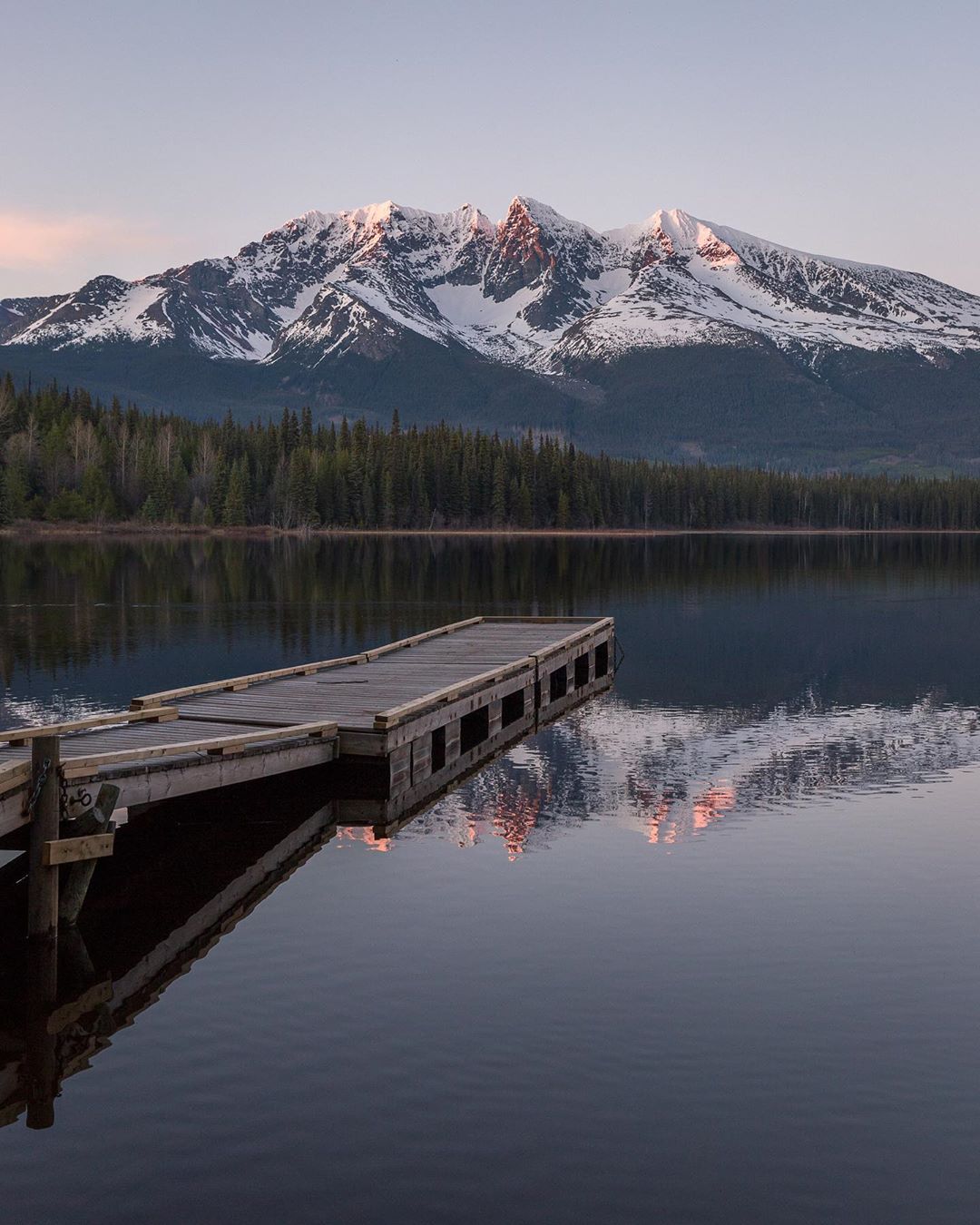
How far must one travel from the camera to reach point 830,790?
3042 centimetres

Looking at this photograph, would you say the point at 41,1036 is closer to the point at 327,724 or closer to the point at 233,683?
the point at 327,724

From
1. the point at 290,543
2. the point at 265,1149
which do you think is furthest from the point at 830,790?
the point at 290,543

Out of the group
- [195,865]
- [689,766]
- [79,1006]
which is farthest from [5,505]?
[79,1006]

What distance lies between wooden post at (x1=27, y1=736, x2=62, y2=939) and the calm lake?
2.50 feet

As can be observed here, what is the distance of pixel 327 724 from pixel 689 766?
Result: 32.6 feet

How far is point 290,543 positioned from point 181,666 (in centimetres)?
12624

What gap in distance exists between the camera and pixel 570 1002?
16.9 m

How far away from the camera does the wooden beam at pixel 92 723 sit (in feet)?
77.0

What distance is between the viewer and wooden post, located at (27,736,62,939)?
741 inches

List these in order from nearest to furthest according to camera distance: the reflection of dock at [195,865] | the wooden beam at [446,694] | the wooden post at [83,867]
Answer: the reflection of dock at [195,865] < the wooden post at [83,867] < the wooden beam at [446,694]

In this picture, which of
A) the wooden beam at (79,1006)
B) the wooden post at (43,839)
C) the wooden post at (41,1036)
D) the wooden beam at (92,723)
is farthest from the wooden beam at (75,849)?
the wooden beam at (92,723)

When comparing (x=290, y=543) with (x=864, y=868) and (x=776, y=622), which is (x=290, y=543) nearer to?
(x=776, y=622)

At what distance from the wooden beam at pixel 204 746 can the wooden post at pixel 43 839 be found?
58 centimetres

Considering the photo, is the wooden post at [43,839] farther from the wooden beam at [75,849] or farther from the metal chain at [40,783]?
the wooden beam at [75,849]
